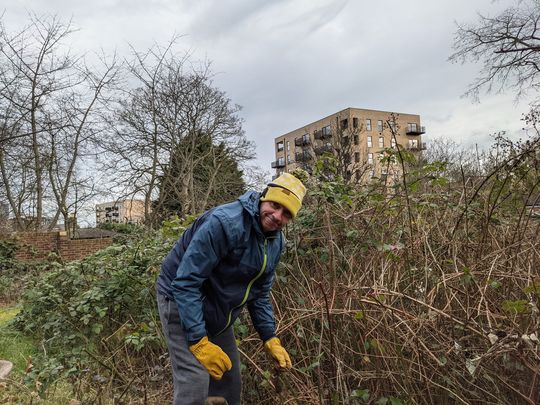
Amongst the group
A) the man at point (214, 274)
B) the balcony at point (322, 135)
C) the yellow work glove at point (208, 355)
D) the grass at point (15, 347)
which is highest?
the balcony at point (322, 135)

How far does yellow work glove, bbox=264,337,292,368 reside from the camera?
2.74 meters

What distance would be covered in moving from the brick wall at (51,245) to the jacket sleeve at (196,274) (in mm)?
11326

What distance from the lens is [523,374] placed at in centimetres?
231

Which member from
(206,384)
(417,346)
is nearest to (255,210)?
(206,384)

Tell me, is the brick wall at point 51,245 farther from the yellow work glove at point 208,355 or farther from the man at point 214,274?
the yellow work glove at point 208,355

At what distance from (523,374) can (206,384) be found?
1.65 metres

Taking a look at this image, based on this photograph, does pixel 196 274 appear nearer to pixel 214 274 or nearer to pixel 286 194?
pixel 214 274

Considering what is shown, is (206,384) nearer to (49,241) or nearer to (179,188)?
(49,241)

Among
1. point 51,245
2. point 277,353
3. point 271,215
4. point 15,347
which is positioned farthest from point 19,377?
point 51,245

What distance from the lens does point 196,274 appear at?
228 centimetres

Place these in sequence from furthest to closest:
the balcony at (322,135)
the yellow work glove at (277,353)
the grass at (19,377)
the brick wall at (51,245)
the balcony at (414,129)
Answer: the balcony at (414,129)
the balcony at (322,135)
the brick wall at (51,245)
the grass at (19,377)
the yellow work glove at (277,353)

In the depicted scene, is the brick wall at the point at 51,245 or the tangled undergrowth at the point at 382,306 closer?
the tangled undergrowth at the point at 382,306

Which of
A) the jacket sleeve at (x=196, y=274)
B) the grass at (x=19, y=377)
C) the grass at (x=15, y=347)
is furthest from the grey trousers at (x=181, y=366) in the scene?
the grass at (x=15, y=347)

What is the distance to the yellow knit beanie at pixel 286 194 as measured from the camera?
94.7 inches
